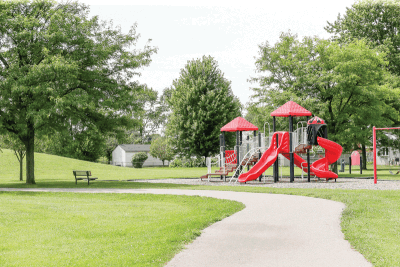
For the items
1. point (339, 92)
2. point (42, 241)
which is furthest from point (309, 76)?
point (42, 241)

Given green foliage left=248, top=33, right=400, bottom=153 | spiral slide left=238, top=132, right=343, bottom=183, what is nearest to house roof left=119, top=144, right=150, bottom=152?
green foliage left=248, top=33, right=400, bottom=153

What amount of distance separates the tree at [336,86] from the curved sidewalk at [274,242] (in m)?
18.5

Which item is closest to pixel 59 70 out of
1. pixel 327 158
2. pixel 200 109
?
pixel 327 158

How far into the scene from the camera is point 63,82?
73.3 feet

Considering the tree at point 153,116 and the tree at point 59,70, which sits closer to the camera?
the tree at point 59,70

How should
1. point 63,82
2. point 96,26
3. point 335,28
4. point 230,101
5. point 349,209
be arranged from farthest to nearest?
point 230,101, point 335,28, point 96,26, point 63,82, point 349,209

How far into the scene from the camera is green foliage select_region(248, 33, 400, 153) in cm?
2773

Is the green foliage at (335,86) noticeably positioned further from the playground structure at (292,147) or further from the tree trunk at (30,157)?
the tree trunk at (30,157)

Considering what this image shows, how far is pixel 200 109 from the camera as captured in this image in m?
A: 48.3

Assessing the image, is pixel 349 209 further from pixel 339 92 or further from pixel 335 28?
pixel 335 28

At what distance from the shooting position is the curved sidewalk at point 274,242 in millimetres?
6047

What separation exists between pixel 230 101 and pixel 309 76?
22.1 metres

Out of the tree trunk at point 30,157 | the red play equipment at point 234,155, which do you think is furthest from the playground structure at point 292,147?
the tree trunk at point 30,157

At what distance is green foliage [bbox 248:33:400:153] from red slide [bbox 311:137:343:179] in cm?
333
